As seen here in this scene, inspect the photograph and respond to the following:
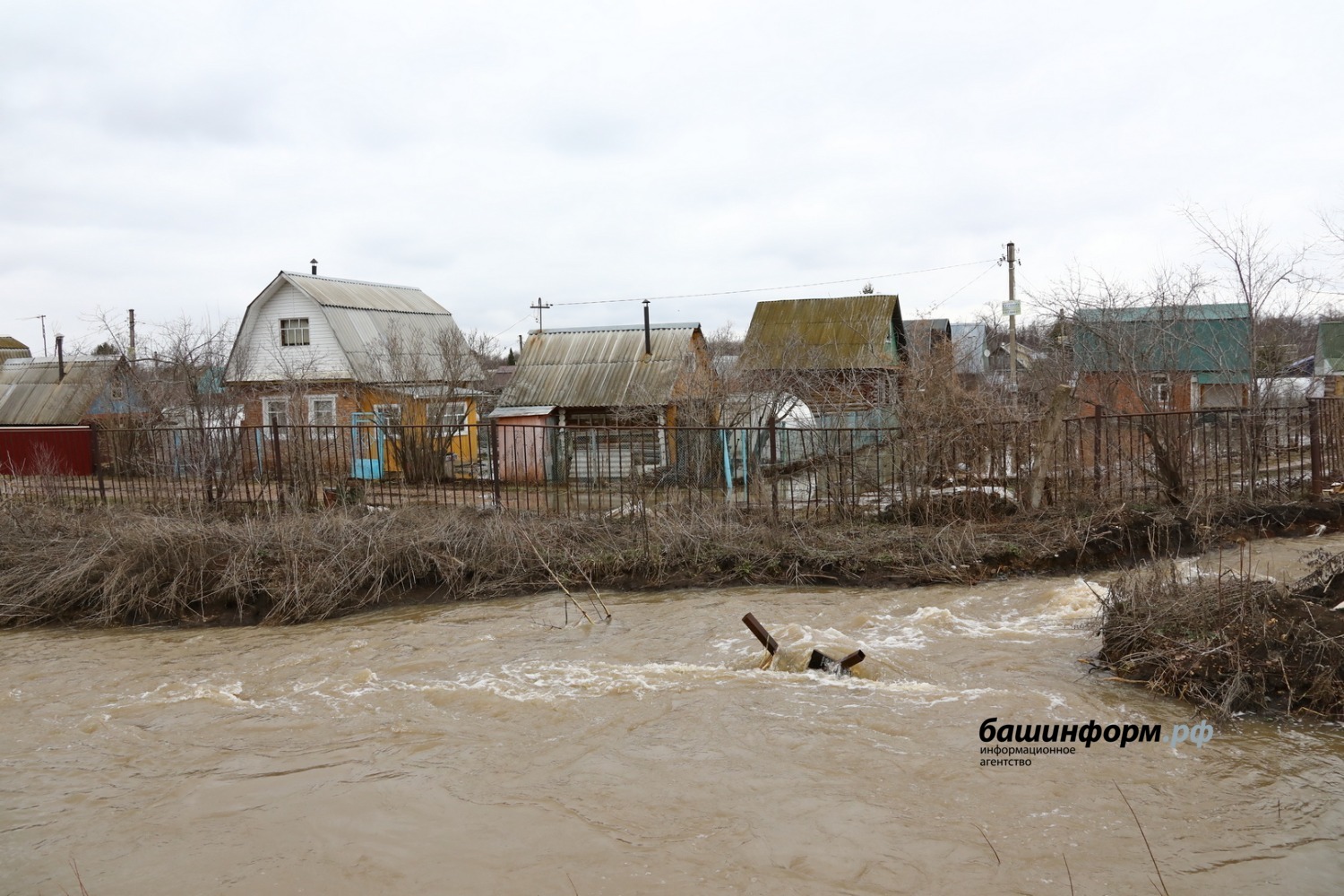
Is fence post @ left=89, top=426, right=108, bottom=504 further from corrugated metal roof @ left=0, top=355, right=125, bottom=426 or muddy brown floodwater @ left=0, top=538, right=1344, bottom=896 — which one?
corrugated metal roof @ left=0, top=355, right=125, bottom=426

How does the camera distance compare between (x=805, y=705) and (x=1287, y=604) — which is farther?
(x=805, y=705)

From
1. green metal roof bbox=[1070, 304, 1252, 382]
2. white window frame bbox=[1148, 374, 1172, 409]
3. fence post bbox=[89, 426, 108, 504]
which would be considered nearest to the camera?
fence post bbox=[89, 426, 108, 504]

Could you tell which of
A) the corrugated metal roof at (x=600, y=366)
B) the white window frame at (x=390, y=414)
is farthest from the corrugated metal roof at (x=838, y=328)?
the white window frame at (x=390, y=414)

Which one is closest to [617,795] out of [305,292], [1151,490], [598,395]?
[1151,490]

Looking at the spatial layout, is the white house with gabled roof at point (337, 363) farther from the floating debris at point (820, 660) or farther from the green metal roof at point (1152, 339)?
the floating debris at point (820, 660)

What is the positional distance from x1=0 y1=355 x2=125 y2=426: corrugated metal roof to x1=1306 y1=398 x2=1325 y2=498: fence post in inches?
1226

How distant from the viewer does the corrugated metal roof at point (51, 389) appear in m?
30.6

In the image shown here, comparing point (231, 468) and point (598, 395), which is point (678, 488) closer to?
point (231, 468)

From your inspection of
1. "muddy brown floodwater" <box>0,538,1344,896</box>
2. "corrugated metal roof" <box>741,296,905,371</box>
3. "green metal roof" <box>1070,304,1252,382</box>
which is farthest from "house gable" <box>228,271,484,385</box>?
"green metal roof" <box>1070,304,1252,382</box>

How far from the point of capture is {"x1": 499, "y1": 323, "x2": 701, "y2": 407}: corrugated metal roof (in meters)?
23.8

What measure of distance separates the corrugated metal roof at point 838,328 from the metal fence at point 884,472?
39.2ft

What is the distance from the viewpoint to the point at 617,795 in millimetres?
6230

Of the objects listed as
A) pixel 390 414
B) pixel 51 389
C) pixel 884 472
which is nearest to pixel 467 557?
pixel 884 472

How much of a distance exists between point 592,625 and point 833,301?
2256 cm
